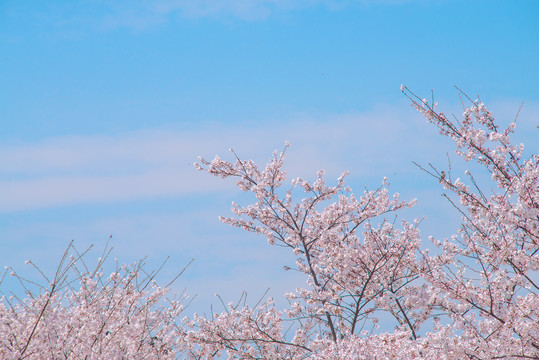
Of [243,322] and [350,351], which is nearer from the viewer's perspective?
[350,351]

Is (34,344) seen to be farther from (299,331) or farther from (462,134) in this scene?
(462,134)

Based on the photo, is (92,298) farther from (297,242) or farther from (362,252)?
(362,252)

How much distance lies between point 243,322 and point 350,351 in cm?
356

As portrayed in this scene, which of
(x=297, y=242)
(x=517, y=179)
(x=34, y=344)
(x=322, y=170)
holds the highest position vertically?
(x=322, y=170)

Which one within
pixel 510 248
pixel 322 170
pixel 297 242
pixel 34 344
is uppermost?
pixel 322 170

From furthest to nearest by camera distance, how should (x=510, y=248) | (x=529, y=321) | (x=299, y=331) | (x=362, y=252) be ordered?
1. (x=362, y=252)
2. (x=299, y=331)
3. (x=510, y=248)
4. (x=529, y=321)

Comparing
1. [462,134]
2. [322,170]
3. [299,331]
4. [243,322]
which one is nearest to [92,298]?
[243,322]

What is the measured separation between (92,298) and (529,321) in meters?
7.56

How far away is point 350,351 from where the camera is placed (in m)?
9.27

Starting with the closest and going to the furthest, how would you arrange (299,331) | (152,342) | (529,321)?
(529,321) → (152,342) → (299,331)

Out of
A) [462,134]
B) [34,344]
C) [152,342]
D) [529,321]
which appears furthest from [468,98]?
[34,344]

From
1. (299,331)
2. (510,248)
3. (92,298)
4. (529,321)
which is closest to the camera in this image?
(529,321)

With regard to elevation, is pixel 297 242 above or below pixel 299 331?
above

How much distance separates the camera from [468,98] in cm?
904
